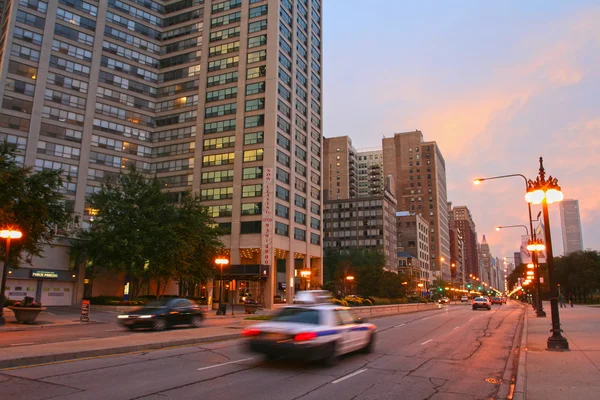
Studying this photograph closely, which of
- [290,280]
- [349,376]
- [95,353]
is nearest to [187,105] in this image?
[290,280]

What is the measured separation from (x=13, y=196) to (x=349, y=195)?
153285 millimetres

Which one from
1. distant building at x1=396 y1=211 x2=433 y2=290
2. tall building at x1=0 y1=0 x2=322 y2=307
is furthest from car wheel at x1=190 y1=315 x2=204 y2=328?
distant building at x1=396 y1=211 x2=433 y2=290

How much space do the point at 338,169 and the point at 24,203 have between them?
152 meters

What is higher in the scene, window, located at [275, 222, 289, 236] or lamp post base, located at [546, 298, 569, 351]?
window, located at [275, 222, 289, 236]

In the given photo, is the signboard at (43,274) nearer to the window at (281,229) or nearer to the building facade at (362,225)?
the window at (281,229)

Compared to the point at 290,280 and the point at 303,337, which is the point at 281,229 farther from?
the point at 303,337

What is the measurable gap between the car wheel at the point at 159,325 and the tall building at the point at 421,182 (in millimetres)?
166114

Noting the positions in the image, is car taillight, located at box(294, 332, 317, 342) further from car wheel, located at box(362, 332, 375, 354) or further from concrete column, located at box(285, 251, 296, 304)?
concrete column, located at box(285, 251, 296, 304)

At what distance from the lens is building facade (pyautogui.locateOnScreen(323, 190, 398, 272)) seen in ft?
409

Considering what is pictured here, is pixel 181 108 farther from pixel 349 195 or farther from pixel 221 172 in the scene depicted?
pixel 349 195

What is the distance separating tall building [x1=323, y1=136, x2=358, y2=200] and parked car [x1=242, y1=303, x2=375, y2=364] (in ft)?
526

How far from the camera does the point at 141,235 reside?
41469mm

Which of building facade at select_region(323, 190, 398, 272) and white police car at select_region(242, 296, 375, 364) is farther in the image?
building facade at select_region(323, 190, 398, 272)

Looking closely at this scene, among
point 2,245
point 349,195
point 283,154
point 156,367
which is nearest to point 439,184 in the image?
point 349,195
